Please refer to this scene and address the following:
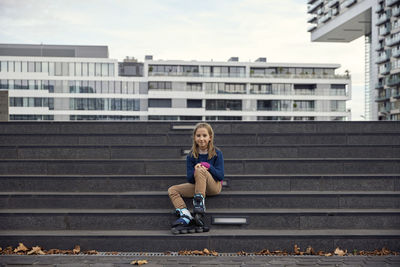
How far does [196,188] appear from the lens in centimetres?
579

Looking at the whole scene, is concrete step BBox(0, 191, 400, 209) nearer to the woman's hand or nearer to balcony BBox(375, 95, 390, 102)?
the woman's hand

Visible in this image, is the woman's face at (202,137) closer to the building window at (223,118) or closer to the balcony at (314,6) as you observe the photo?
the building window at (223,118)

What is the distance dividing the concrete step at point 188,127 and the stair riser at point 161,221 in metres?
2.69

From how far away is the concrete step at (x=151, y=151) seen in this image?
771cm

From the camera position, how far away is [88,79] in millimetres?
67125

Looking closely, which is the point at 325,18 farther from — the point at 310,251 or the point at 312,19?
the point at 310,251

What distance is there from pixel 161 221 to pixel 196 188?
28.0 inches

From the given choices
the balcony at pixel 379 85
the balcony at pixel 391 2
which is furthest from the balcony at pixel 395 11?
the balcony at pixel 379 85

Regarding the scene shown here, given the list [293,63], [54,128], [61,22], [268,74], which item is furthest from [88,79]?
[54,128]

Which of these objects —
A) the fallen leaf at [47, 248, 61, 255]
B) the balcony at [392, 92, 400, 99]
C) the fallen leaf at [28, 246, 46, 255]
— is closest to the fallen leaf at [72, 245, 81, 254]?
the fallen leaf at [47, 248, 61, 255]

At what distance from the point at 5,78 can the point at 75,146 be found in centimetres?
6553

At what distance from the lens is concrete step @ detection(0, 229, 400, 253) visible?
5543 mm

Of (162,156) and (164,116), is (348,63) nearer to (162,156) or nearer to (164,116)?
(164,116)

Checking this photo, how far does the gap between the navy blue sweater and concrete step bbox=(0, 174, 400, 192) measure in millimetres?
606
